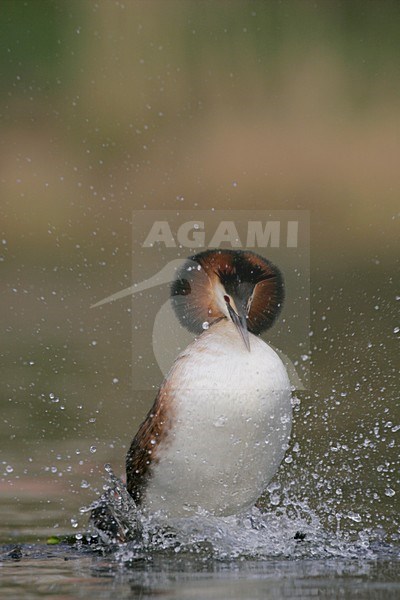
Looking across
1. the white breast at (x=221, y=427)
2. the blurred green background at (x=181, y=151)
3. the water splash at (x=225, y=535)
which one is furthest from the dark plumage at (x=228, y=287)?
the blurred green background at (x=181, y=151)

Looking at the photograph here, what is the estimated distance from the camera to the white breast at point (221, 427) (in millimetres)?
4652

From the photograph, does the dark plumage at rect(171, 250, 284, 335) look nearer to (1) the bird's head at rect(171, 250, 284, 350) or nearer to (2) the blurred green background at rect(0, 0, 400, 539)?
(1) the bird's head at rect(171, 250, 284, 350)

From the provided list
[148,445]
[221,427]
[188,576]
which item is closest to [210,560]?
[188,576]

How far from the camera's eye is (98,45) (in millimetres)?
12109

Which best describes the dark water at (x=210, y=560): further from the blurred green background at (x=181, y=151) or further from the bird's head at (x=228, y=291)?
the blurred green background at (x=181, y=151)

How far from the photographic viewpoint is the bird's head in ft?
16.0

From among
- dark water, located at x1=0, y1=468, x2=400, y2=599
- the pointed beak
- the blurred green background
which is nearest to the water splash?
dark water, located at x1=0, y1=468, x2=400, y2=599

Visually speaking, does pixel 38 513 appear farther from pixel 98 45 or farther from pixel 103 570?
pixel 98 45

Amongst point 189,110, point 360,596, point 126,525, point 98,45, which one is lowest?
point 360,596

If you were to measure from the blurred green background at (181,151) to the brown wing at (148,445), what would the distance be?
2.67 m

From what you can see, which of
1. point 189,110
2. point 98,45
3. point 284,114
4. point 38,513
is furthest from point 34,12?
point 38,513

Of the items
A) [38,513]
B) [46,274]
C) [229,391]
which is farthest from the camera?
[46,274]

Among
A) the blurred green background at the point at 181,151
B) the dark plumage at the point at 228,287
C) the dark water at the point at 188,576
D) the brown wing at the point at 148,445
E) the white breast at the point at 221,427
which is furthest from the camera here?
the blurred green background at the point at 181,151

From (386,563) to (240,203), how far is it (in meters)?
6.41
